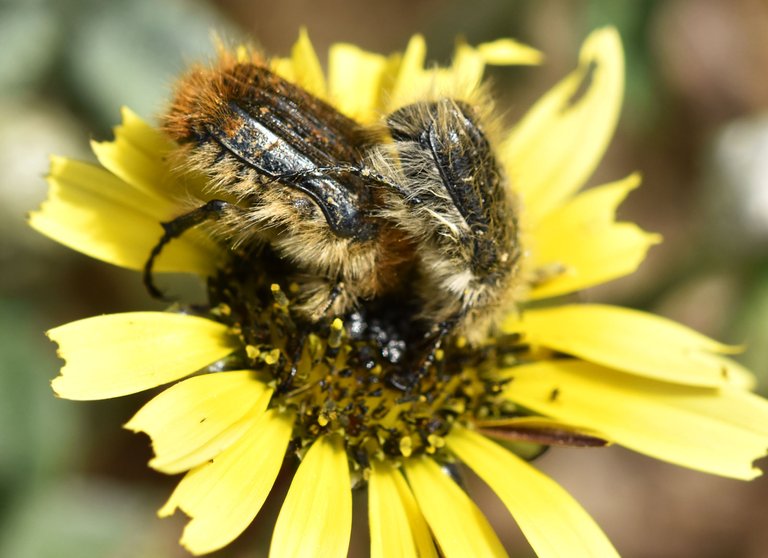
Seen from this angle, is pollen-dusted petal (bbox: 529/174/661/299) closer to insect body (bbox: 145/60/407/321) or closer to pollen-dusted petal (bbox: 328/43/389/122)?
pollen-dusted petal (bbox: 328/43/389/122)

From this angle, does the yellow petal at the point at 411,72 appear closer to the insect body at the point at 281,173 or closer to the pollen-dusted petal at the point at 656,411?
the insect body at the point at 281,173

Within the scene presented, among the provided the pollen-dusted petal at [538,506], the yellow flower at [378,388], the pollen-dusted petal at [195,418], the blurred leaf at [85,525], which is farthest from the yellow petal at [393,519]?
the blurred leaf at [85,525]

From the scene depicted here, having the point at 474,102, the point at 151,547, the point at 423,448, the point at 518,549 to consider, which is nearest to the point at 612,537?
the point at 518,549

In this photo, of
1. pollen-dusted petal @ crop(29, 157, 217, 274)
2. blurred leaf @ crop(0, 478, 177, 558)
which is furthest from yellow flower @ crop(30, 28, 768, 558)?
blurred leaf @ crop(0, 478, 177, 558)

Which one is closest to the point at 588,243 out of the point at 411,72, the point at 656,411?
the point at 656,411

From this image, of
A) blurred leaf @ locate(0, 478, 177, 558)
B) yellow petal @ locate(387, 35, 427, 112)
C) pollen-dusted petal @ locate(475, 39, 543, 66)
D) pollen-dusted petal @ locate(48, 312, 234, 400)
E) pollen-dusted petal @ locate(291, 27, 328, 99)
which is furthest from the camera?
blurred leaf @ locate(0, 478, 177, 558)

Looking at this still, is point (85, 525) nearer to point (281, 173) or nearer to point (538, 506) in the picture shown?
point (538, 506)
